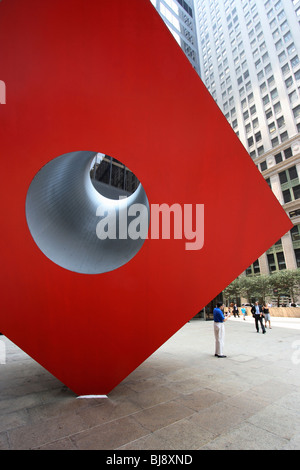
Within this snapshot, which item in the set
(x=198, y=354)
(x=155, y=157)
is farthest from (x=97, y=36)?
(x=198, y=354)

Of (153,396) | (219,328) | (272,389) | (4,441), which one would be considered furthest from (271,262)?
(4,441)

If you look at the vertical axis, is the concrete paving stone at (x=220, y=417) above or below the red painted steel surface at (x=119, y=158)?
below

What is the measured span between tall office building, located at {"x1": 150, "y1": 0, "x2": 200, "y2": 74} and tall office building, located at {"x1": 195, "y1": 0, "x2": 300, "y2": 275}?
2188cm

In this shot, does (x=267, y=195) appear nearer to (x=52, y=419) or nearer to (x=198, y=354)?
(x=52, y=419)

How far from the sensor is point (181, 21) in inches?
1159

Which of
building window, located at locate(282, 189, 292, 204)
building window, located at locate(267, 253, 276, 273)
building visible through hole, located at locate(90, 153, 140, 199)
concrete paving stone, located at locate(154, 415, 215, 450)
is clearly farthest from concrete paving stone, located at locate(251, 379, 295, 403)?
building window, located at locate(282, 189, 292, 204)

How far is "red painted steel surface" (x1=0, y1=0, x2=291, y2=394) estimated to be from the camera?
10.8 feet

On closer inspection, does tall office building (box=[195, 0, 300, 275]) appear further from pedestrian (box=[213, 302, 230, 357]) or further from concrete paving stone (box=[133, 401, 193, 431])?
concrete paving stone (box=[133, 401, 193, 431])

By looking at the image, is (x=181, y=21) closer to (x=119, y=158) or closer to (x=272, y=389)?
(x=119, y=158)

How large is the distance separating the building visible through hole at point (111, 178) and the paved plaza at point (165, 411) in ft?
40.2

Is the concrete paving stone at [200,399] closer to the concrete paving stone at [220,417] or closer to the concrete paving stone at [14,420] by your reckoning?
the concrete paving stone at [220,417]

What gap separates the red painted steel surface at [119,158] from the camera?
330 cm

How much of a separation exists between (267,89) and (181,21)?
2634cm

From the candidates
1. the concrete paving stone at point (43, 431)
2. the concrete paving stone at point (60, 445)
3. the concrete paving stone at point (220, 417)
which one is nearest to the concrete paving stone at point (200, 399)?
the concrete paving stone at point (220, 417)
